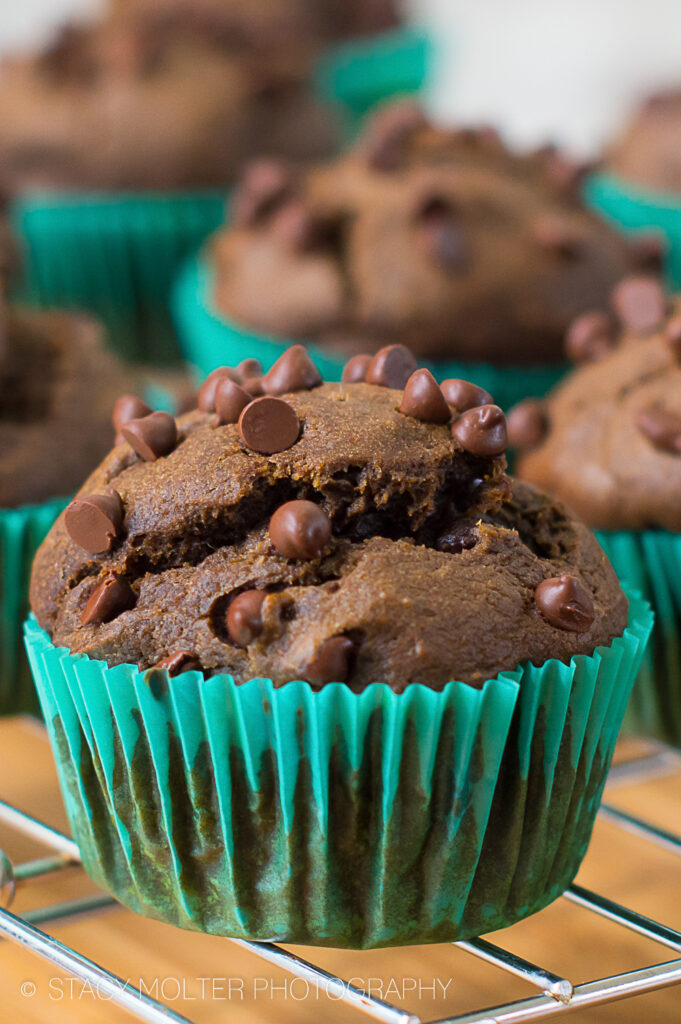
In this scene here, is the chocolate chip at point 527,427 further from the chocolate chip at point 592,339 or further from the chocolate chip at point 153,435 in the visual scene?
the chocolate chip at point 153,435

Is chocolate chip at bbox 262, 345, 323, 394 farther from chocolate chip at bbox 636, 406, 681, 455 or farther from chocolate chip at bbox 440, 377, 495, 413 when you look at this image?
chocolate chip at bbox 636, 406, 681, 455

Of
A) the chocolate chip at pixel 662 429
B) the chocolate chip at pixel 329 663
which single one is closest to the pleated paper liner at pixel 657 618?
the chocolate chip at pixel 662 429

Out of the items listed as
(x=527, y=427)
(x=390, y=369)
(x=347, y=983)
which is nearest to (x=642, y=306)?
(x=527, y=427)

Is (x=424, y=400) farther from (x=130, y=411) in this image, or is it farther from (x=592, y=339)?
(x=592, y=339)

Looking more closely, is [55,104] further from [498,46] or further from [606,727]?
[498,46]

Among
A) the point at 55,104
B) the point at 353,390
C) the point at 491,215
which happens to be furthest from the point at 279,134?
the point at 353,390

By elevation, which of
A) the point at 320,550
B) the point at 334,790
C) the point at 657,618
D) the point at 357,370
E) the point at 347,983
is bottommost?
the point at 657,618
